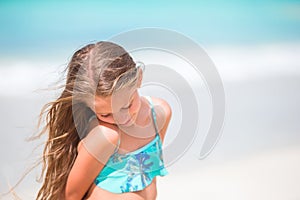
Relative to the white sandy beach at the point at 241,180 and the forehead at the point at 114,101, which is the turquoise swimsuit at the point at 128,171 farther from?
the white sandy beach at the point at 241,180

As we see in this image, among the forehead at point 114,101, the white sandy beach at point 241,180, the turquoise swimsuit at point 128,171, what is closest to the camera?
the forehead at point 114,101

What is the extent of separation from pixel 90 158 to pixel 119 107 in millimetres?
160

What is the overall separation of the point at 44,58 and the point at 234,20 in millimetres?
1641

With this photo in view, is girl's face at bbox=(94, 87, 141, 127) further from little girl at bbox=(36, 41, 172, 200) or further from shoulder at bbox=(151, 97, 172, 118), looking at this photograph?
shoulder at bbox=(151, 97, 172, 118)

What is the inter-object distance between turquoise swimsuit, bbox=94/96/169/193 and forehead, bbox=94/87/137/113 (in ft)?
0.47

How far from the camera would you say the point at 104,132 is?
1.33 metres

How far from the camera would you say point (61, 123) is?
144cm

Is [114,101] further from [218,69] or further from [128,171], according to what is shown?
[218,69]

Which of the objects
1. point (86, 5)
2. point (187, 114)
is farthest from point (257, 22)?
point (187, 114)

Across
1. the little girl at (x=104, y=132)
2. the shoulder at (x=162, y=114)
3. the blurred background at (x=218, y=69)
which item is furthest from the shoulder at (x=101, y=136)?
the blurred background at (x=218, y=69)

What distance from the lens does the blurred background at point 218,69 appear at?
225cm

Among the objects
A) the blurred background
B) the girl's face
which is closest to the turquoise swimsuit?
the girl's face

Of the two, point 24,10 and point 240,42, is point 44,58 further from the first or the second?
point 240,42

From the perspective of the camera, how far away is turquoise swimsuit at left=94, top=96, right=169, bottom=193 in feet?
4.60
